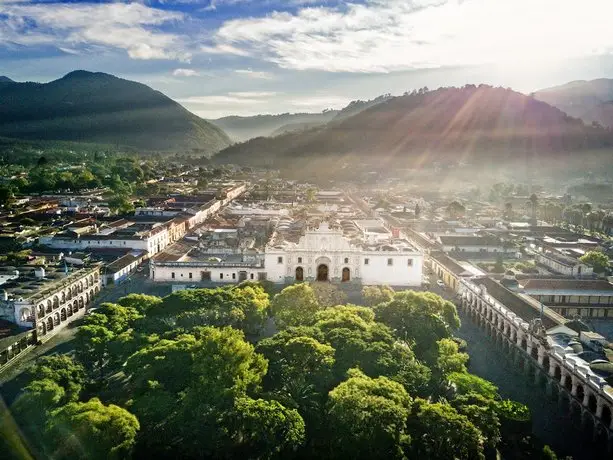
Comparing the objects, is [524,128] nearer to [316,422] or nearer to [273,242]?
[273,242]

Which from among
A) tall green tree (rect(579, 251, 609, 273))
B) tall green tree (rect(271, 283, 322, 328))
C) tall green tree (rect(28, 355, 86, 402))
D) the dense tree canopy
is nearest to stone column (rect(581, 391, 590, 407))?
the dense tree canopy

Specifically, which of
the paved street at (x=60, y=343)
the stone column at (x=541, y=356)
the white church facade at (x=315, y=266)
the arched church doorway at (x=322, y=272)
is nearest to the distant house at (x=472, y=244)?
the white church facade at (x=315, y=266)

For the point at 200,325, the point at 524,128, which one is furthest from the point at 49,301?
the point at 524,128

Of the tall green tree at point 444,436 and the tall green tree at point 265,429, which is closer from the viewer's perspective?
the tall green tree at point 444,436

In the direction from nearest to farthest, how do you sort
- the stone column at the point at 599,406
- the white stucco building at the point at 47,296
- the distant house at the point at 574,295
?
the stone column at the point at 599,406
the white stucco building at the point at 47,296
the distant house at the point at 574,295

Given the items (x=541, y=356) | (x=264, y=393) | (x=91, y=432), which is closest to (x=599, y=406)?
(x=541, y=356)

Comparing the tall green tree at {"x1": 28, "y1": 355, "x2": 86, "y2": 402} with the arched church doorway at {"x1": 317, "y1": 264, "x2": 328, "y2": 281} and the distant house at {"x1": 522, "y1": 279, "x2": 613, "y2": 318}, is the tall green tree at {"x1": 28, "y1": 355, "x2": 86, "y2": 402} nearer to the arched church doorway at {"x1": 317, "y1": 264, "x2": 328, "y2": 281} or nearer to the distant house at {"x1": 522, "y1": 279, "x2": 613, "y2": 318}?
the arched church doorway at {"x1": 317, "y1": 264, "x2": 328, "y2": 281}

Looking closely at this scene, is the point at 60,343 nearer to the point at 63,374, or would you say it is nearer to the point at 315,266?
the point at 63,374

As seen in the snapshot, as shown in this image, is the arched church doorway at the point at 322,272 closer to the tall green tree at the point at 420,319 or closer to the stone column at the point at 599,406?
the tall green tree at the point at 420,319
